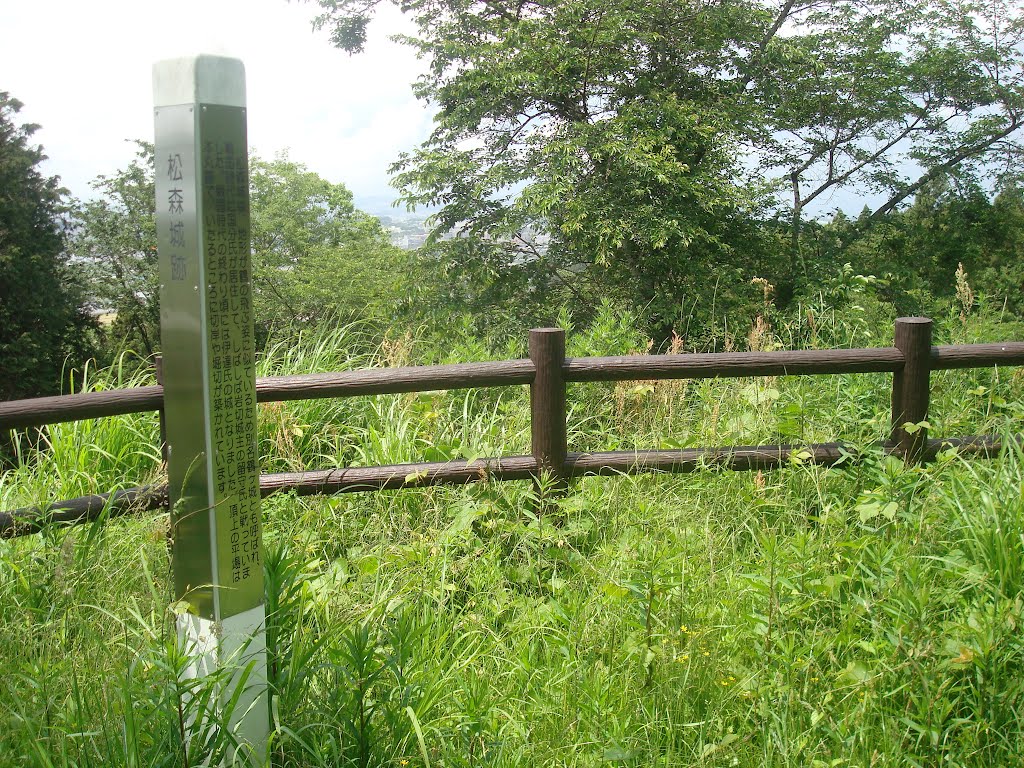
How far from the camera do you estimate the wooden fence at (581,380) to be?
398 cm

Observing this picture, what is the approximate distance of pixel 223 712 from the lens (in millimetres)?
2037

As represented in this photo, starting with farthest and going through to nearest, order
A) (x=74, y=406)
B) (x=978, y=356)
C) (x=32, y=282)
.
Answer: (x=32, y=282) < (x=978, y=356) < (x=74, y=406)

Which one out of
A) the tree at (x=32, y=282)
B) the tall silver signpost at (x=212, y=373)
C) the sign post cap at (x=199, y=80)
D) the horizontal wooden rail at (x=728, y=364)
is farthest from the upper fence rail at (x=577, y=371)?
the tree at (x=32, y=282)

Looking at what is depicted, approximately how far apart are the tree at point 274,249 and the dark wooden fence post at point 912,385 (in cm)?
1124

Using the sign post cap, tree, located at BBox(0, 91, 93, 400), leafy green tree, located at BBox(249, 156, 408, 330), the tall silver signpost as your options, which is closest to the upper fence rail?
the tall silver signpost

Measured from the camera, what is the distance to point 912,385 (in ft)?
14.5

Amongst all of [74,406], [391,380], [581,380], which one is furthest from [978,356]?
[74,406]

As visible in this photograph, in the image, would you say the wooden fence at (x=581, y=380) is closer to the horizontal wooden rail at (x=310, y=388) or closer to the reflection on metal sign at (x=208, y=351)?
the horizontal wooden rail at (x=310, y=388)

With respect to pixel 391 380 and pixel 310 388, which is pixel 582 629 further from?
pixel 310 388

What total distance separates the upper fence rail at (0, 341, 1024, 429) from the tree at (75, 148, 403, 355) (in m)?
10.8

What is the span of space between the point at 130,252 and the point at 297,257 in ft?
23.3

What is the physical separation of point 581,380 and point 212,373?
7.78ft

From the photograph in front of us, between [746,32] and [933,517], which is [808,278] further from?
[933,517]

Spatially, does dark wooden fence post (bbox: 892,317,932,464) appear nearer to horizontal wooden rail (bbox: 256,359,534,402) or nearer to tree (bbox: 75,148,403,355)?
horizontal wooden rail (bbox: 256,359,534,402)
